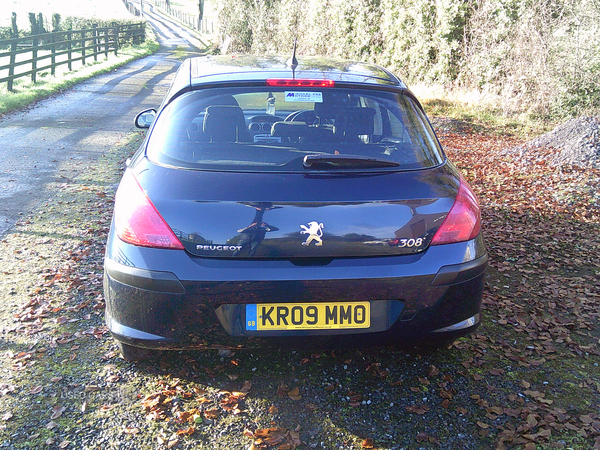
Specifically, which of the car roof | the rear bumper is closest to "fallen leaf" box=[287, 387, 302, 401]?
the rear bumper

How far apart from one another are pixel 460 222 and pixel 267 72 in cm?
151

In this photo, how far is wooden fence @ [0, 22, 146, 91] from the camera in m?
15.9

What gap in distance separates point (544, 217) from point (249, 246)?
496 centimetres

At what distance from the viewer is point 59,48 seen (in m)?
33.5

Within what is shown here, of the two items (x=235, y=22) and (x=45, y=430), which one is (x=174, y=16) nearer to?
(x=235, y=22)

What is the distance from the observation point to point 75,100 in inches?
603

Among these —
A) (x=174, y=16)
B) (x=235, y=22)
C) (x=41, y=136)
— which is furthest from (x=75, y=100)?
(x=174, y=16)

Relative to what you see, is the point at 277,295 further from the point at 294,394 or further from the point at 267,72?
the point at 267,72

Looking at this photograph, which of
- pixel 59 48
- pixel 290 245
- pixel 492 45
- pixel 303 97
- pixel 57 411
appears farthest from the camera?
pixel 59 48

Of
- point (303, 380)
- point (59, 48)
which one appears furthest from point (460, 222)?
point (59, 48)

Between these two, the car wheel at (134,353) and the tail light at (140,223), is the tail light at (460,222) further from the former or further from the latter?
the car wheel at (134,353)

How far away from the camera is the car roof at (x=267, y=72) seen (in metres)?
3.21

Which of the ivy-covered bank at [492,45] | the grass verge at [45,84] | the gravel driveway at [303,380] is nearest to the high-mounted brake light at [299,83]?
the gravel driveway at [303,380]

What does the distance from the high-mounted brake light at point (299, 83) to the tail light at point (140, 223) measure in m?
0.97
